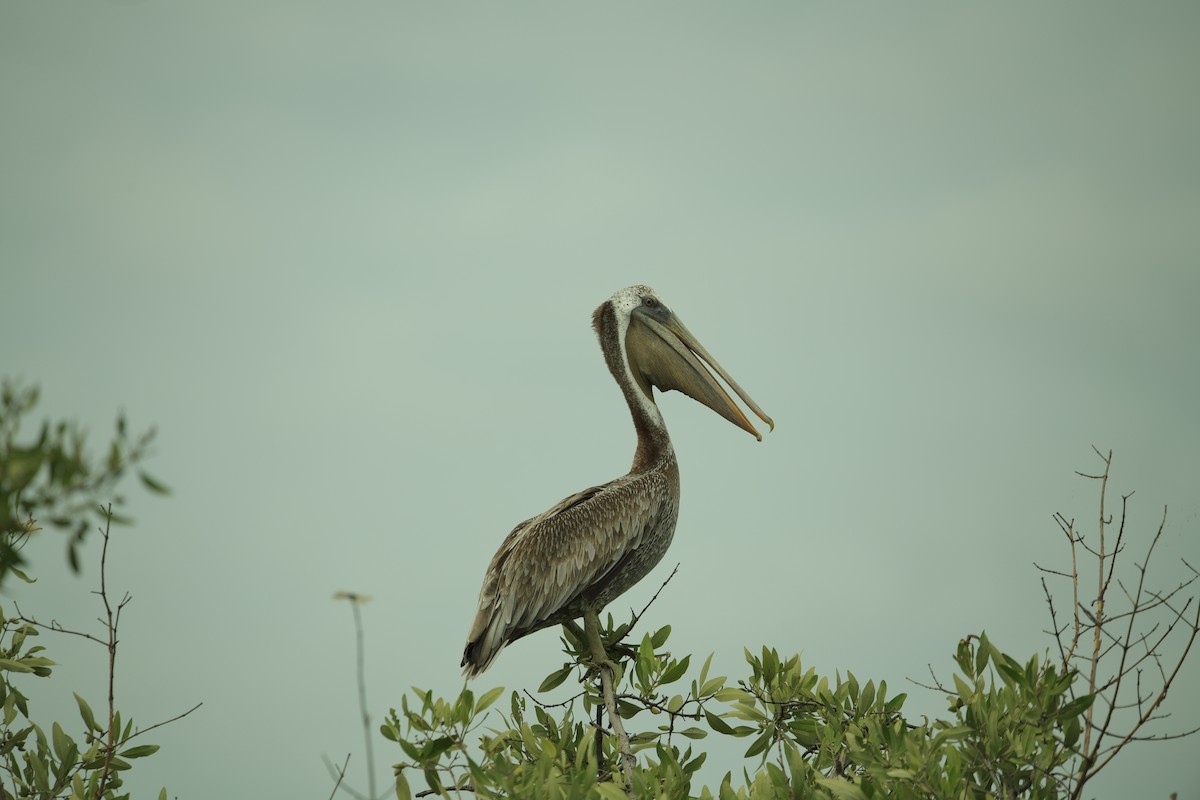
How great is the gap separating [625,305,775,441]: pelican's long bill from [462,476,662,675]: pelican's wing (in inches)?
36.9

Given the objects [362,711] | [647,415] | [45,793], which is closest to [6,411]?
[362,711]

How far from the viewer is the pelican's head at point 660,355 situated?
24.1 ft

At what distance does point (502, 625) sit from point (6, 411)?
4057 millimetres

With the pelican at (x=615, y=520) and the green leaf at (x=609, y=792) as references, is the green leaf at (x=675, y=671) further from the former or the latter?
the green leaf at (x=609, y=792)

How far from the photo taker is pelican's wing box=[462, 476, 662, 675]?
6109mm

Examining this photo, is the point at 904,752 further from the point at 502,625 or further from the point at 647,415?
the point at 647,415

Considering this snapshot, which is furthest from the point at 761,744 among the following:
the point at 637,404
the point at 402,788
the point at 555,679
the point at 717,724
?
the point at 637,404

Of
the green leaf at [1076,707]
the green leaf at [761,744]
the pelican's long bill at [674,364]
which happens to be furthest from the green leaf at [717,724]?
the pelican's long bill at [674,364]

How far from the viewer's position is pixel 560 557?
632 cm

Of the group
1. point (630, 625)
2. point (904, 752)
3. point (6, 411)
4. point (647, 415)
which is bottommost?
point (904, 752)

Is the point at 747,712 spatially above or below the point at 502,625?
below

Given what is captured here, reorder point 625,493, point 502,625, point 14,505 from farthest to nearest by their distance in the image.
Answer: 1. point 625,493
2. point 502,625
3. point 14,505

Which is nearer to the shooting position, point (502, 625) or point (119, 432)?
point (119, 432)

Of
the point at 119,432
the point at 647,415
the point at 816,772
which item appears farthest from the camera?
the point at 647,415
